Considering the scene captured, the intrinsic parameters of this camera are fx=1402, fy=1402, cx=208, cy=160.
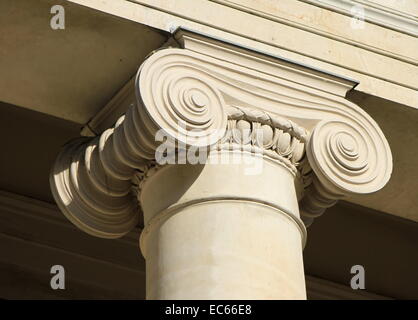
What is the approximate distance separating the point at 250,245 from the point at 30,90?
3567 mm

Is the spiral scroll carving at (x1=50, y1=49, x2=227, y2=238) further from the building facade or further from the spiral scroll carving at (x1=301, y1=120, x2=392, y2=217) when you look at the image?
the spiral scroll carving at (x1=301, y1=120, x2=392, y2=217)

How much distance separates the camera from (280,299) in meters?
13.6

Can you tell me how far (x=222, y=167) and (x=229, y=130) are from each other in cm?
48

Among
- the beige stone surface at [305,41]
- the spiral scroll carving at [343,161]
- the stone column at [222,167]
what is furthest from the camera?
the beige stone surface at [305,41]

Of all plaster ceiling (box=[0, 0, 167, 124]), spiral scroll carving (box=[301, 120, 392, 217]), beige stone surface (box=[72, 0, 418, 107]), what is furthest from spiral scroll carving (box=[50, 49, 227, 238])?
spiral scroll carving (box=[301, 120, 392, 217])

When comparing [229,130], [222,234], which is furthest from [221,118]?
[222,234]

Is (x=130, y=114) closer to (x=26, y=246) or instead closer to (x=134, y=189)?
(x=134, y=189)

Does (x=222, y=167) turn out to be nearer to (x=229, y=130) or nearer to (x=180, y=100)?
(x=229, y=130)

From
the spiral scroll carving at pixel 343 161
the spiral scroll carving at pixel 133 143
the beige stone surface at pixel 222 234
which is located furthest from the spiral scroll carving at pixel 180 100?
the spiral scroll carving at pixel 343 161

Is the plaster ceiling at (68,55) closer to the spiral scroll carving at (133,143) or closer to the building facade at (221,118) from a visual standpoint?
the building facade at (221,118)

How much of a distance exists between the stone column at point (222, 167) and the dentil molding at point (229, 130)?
0.01 m

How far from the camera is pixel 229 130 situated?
580 inches

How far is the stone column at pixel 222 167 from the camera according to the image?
1384 centimetres
